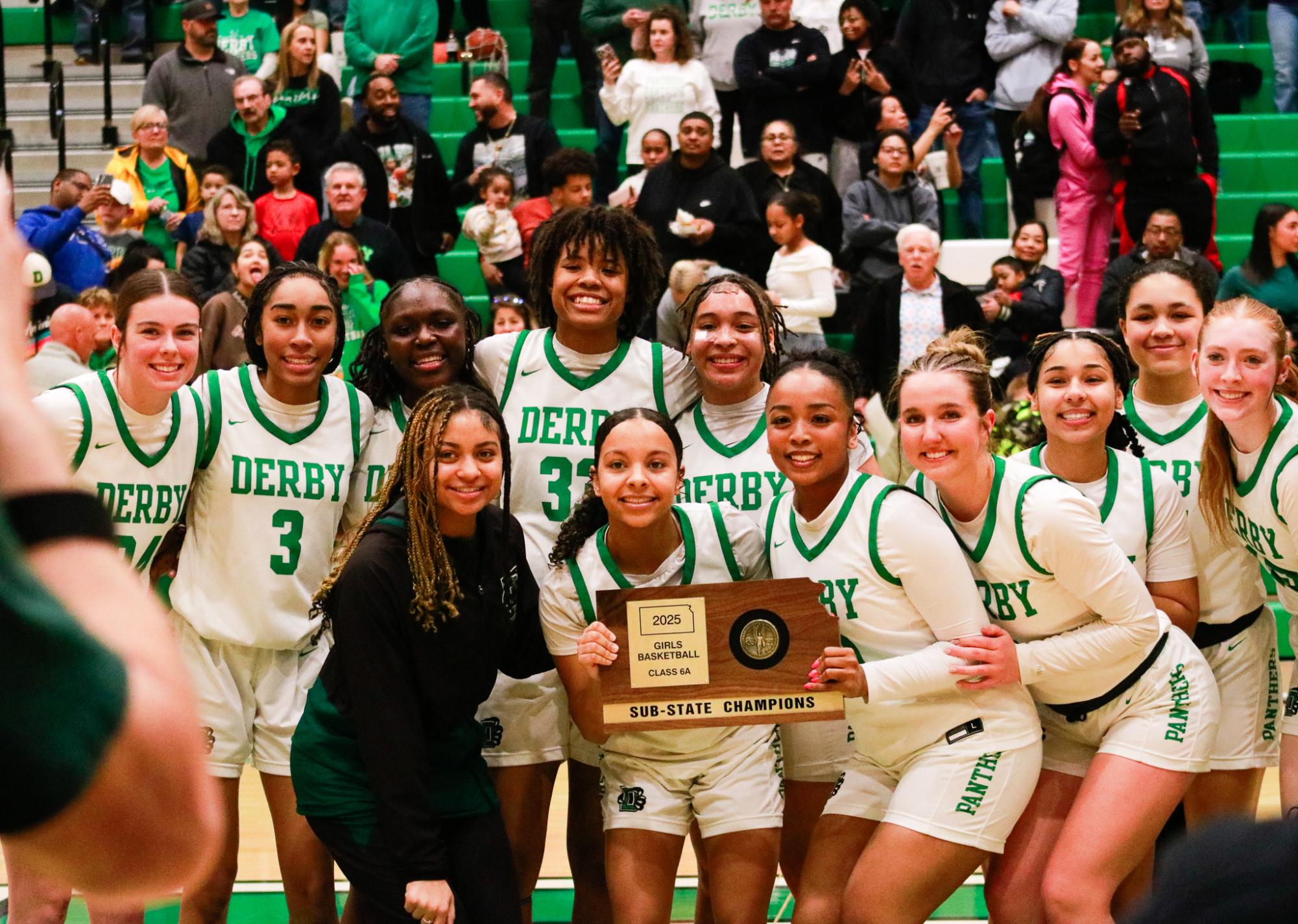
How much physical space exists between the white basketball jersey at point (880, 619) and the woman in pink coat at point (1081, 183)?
5.71 meters

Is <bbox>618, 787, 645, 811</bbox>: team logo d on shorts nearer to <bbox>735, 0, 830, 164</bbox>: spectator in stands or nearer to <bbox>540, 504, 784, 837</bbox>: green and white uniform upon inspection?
<bbox>540, 504, 784, 837</bbox>: green and white uniform

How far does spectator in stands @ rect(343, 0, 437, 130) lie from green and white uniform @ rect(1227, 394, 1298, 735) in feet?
23.4

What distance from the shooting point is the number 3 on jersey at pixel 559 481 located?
4062mm

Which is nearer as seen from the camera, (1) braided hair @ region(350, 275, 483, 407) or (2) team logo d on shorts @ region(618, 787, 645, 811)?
(2) team logo d on shorts @ region(618, 787, 645, 811)

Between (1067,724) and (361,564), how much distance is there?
1.80 m

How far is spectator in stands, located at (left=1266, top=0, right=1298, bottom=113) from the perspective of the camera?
10352mm

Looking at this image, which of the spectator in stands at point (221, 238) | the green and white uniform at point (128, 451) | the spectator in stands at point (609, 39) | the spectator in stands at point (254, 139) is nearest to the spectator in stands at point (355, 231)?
the spectator in stands at point (221, 238)

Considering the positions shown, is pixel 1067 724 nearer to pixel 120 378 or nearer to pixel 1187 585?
pixel 1187 585

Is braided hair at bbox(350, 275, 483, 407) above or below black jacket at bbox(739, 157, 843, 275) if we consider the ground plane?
below

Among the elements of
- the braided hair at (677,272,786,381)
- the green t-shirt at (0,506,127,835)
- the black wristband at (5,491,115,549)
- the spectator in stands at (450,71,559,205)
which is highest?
the spectator in stands at (450,71,559,205)

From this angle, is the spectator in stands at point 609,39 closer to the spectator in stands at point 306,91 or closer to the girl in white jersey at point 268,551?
the spectator in stands at point 306,91

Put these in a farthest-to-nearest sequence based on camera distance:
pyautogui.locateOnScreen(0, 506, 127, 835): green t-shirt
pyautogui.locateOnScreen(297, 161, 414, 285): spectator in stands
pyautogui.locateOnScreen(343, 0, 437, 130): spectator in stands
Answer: pyautogui.locateOnScreen(343, 0, 437, 130): spectator in stands < pyautogui.locateOnScreen(297, 161, 414, 285): spectator in stands < pyautogui.locateOnScreen(0, 506, 127, 835): green t-shirt

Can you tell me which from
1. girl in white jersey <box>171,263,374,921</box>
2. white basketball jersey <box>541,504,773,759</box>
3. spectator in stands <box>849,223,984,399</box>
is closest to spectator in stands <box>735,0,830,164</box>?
spectator in stands <box>849,223,984,399</box>

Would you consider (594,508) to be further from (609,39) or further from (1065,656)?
(609,39)
